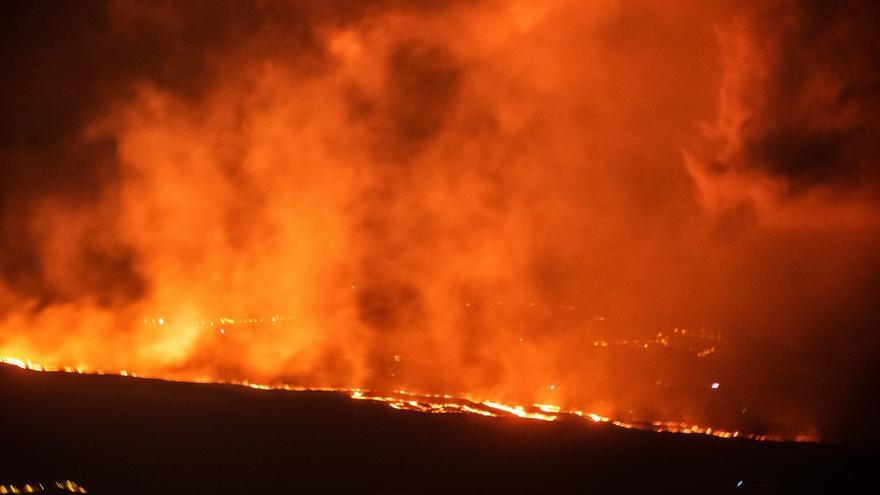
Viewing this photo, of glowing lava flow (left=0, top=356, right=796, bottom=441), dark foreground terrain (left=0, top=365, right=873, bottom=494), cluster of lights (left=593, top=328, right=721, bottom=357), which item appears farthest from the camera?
cluster of lights (left=593, top=328, right=721, bottom=357)

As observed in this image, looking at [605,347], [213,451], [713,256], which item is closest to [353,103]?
[605,347]

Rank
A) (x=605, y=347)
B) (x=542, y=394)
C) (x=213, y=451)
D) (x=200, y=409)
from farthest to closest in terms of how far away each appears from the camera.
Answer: (x=605, y=347) → (x=542, y=394) → (x=200, y=409) → (x=213, y=451)

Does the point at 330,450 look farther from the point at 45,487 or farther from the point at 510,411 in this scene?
the point at 45,487

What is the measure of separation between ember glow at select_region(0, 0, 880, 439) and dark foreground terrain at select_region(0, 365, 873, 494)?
3195 mm

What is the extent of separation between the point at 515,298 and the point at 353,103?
3.27 m

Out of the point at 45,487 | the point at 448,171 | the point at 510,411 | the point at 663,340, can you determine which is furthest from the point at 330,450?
the point at 448,171

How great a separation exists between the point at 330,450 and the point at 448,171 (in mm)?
5696

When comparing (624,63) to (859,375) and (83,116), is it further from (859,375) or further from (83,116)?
(83,116)

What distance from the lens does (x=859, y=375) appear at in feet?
25.8

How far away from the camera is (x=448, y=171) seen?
10242mm

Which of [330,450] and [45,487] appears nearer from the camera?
[45,487]

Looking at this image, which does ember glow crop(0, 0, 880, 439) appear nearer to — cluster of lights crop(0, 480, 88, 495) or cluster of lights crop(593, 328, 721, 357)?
cluster of lights crop(593, 328, 721, 357)

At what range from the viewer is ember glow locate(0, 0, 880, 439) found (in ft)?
30.4

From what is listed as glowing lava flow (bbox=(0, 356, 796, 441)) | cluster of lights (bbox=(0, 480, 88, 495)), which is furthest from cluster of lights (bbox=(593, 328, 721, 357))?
cluster of lights (bbox=(0, 480, 88, 495))
